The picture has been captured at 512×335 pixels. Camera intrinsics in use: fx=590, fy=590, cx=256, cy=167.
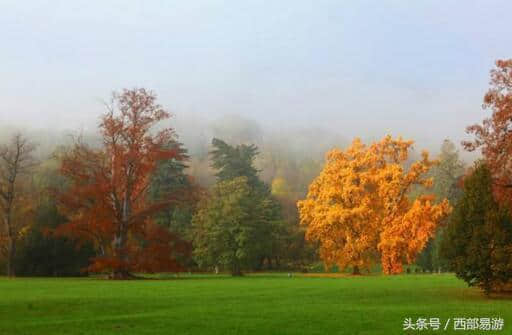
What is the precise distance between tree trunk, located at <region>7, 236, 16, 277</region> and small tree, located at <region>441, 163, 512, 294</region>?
42.2 m

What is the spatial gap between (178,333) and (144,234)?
37.7 m

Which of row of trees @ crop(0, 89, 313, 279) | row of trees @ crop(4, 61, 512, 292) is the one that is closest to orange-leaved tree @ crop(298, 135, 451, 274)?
row of trees @ crop(4, 61, 512, 292)

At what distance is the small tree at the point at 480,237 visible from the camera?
2484 centimetres

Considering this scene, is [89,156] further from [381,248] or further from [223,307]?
[223,307]

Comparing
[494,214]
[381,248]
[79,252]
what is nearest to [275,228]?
[381,248]

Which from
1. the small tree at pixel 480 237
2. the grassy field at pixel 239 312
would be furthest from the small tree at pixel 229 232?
the small tree at pixel 480 237

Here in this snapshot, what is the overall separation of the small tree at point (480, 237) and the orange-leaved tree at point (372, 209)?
30.7 metres

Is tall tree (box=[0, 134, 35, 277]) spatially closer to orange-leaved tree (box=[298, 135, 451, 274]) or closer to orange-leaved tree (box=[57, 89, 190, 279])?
orange-leaved tree (box=[57, 89, 190, 279])

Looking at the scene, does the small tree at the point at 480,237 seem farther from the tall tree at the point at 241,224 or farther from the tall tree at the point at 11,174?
the tall tree at the point at 11,174

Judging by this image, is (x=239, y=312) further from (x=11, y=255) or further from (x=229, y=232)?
(x=11, y=255)

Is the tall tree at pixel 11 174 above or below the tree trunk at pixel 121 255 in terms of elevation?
above

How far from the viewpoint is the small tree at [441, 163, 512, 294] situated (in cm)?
2484

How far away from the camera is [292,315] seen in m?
18.2

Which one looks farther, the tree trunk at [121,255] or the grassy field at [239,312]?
the tree trunk at [121,255]
